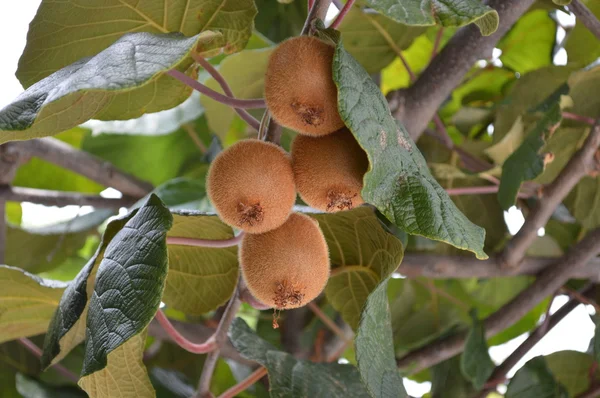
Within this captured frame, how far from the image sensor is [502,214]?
95 cm

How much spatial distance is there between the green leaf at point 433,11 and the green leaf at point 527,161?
301 millimetres

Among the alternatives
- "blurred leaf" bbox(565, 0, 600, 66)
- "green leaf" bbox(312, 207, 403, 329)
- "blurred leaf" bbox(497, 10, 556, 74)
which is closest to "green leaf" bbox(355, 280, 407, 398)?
"green leaf" bbox(312, 207, 403, 329)

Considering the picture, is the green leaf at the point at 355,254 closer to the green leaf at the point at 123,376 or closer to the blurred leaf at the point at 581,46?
the green leaf at the point at 123,376

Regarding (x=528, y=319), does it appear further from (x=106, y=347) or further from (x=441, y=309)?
(x=106, y=347)

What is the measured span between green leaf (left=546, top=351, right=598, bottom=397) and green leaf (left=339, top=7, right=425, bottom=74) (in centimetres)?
45

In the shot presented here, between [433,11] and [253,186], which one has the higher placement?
[433,11]

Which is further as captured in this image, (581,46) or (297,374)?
(581,46)

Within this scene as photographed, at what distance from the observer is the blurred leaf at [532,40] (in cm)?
108

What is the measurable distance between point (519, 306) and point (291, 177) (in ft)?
1.58

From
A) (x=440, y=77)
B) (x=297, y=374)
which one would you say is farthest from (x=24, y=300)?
(x=440, y=77)

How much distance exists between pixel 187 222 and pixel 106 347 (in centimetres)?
20

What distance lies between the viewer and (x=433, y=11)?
0.42 m

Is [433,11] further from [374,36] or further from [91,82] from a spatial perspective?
[374,36]

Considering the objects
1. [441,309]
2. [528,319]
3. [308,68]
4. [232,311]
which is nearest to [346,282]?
[232,311]
